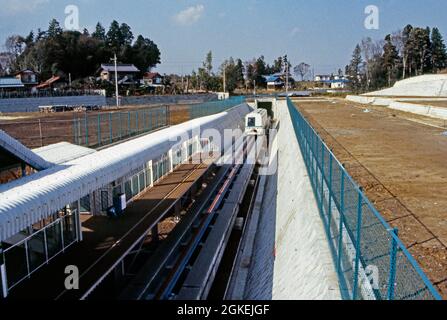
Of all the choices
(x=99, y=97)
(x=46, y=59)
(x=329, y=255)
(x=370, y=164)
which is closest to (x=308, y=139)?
(x=370, y=164)

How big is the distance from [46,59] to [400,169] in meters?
82.2

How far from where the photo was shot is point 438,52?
344 feet

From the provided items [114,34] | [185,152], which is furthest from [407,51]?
[185,152]

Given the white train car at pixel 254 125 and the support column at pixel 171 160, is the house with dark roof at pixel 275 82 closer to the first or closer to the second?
the white train car at pixel 254 125

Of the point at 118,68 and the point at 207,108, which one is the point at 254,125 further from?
the point at 118,68

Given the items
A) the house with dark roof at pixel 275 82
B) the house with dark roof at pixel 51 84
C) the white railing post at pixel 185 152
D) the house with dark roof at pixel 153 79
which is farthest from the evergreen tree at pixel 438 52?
the white railing post at pixel 185 152

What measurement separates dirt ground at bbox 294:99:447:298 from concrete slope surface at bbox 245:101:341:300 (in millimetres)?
1673

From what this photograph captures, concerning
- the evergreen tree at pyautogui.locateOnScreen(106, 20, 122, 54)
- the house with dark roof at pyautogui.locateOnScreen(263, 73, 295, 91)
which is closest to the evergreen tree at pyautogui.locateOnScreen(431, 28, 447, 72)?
the house with dark roof at pyautogui.locateOnScreen(263, 73, 295, 91)

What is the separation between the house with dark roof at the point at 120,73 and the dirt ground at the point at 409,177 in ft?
207

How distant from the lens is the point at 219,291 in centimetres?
1392

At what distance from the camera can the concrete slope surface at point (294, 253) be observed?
29.4 feet
